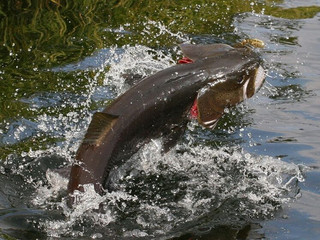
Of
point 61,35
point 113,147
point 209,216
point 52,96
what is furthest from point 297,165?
point 61,35

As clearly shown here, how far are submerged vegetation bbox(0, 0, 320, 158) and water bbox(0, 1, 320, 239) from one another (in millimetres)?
22

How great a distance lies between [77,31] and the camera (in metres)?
8.91

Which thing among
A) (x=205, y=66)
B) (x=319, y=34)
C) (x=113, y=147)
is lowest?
(x=319, y=34)

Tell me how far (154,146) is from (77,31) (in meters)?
3.87

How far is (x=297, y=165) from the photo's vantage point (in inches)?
238

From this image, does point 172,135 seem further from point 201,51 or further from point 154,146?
point 201,51

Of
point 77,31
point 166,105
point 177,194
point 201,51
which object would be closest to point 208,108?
point 166,105

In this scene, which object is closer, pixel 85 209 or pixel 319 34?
pixel 85 209

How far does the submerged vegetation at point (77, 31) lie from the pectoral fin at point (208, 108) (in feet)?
6.57

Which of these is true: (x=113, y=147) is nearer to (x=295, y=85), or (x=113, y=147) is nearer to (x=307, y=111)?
(x=307, y=111)

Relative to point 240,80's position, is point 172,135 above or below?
below

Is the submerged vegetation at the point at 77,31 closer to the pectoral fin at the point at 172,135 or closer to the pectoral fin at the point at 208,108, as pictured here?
the pectoral fin at the point at 172,135

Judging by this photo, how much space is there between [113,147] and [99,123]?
22 cm

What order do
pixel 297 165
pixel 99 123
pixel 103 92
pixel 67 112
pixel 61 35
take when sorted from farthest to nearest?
pixel 61 35 < pixel 103 92 < pixel 67 112 < pixel 297 165 < pixel 99 123
